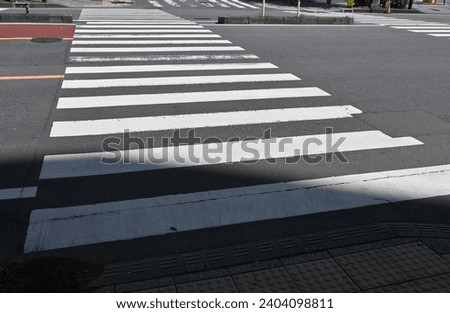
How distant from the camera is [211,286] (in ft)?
Answer: 13.9

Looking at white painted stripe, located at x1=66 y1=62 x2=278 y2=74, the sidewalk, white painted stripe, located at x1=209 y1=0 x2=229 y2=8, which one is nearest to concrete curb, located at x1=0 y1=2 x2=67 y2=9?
white painted stripe, located at x1=209 y1=0 x2=229 y2=8

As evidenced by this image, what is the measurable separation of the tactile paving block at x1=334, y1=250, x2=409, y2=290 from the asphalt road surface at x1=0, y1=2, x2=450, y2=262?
2.24 feet

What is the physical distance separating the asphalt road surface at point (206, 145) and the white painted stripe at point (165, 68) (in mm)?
72

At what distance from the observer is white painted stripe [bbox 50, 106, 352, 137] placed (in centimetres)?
795

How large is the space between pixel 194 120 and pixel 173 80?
8.93 feet

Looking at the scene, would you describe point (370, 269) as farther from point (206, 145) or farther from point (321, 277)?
point (206, 145)

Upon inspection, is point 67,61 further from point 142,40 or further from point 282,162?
point 282,162

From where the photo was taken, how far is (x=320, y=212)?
5652mm

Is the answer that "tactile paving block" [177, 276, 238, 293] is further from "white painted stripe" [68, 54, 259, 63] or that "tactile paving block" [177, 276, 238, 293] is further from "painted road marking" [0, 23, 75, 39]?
"painted road marking" [0, 23, 75, 39]

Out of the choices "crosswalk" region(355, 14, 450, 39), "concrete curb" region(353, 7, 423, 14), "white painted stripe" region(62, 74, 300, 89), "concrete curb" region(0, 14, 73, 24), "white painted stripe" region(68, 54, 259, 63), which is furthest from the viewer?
"concrete curb" region(353, 7, 423, 14)

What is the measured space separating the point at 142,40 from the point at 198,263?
1243cm

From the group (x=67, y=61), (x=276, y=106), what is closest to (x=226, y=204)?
(x=276, y=106)

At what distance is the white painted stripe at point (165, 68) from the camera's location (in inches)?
459

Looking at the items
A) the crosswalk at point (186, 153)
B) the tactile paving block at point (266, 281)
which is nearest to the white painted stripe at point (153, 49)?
the crosswalk at point (186, 153)
